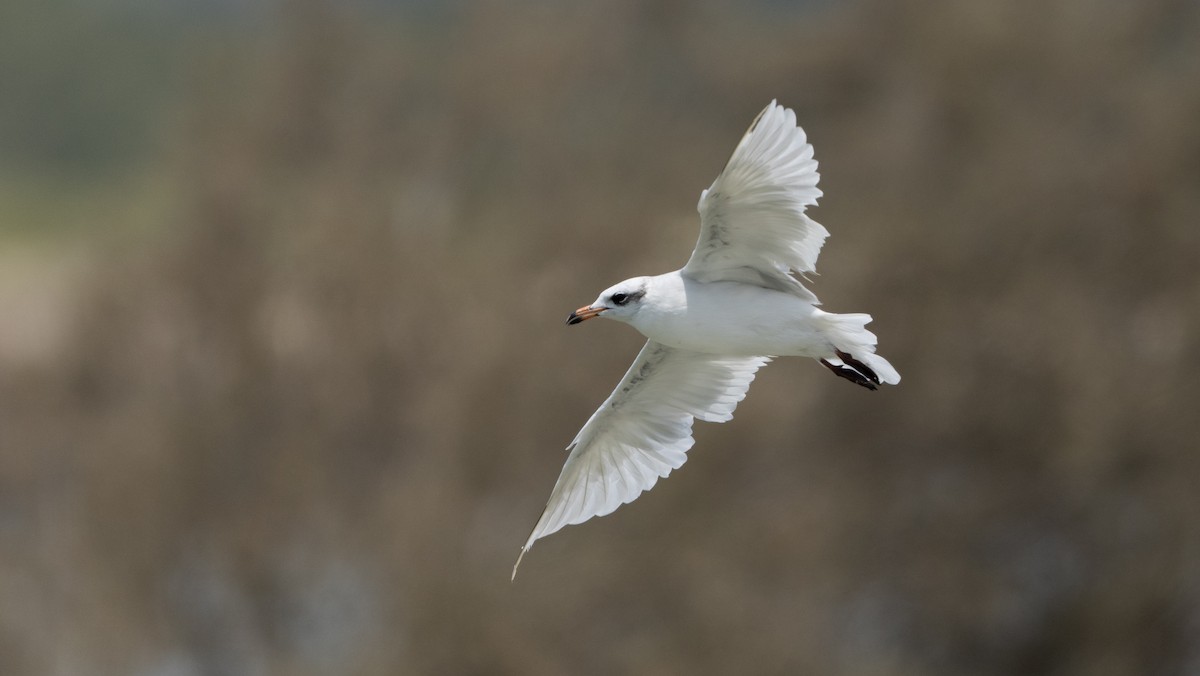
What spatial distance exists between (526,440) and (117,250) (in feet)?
30.1

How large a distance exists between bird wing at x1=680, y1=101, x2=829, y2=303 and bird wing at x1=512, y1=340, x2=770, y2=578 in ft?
2.51

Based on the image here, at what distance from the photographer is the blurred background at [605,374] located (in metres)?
20.5

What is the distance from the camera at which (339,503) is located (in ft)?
78.6

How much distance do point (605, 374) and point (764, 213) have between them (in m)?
15.5

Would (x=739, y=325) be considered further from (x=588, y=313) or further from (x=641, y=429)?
(x=641, y=429)

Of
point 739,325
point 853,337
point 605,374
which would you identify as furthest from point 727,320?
point 605,374

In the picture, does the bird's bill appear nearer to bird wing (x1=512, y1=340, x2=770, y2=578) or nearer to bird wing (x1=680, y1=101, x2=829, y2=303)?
bird wing (x1=680, y1=101, x2=829, y2=303)

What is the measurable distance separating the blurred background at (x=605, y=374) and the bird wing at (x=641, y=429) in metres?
10.7

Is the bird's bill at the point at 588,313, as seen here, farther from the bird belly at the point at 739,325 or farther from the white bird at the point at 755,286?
the bird belly at the point at 739,325

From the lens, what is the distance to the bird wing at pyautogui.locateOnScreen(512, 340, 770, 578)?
7441 mm

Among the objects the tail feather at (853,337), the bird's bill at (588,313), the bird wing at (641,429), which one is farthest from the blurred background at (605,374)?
the tail feather at (853,337)

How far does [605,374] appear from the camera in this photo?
71.9ft

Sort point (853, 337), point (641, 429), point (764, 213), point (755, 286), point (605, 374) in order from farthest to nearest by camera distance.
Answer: point (605, 374) < point (641, 429) < point (755, 286) < point (853, 337) < point (764, 213)

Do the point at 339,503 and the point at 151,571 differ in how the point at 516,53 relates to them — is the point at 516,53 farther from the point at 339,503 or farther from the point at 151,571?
the point at 151,571
